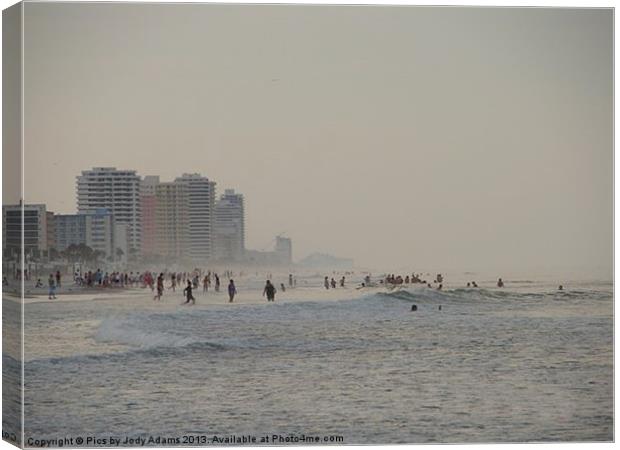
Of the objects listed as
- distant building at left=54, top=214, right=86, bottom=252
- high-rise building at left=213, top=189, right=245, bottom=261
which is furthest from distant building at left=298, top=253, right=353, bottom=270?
distant building at left=54, top=214, right=86, bottom=252

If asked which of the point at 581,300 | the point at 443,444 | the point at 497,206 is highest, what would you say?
the point at 497,206

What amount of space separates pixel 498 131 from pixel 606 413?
233cm

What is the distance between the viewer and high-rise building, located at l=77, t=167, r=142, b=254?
405 inches

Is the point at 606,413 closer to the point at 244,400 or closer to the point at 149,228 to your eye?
the point at 244,400

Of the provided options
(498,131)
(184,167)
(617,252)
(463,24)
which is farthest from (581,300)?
(184,167)

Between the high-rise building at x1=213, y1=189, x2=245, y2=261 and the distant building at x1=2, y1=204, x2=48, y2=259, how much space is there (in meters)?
1.29

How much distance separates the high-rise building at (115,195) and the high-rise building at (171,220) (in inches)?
5.9

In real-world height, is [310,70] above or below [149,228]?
above

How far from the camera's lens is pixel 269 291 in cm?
1056

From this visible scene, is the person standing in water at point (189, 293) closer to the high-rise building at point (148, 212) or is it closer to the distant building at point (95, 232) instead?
the high-rise building at point (148, 212)

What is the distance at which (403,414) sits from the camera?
1037 cm

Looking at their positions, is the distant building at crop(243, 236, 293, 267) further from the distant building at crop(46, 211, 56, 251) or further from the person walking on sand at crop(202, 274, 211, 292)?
the distant building at crop(46, 211, 56, 251)

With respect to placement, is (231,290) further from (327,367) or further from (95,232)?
(95,232)

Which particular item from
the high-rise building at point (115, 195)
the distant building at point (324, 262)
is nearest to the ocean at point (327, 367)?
the distant building at point (324, 262)
